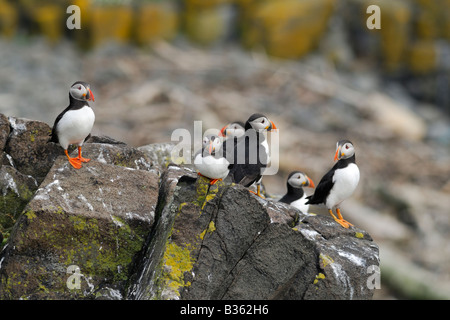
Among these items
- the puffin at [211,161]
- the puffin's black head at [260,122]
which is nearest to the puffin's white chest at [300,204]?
the puffin's black head at [260,122]

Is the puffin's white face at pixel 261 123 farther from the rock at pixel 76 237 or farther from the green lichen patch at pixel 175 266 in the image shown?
the green lichen patch at pixel 175 266

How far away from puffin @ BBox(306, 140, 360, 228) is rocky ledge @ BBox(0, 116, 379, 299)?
99 centimetres

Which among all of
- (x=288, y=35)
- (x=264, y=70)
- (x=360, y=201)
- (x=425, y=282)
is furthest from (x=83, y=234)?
(x=288, y=35)

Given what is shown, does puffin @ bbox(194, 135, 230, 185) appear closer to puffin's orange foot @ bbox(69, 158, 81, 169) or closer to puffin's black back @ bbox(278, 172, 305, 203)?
puffin's orange foot @ bbox(69, 158, 81, 169)

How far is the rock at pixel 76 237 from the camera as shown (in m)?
6.81

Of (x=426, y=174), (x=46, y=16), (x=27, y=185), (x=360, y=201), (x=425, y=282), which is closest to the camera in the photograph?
(x=27, y=185)

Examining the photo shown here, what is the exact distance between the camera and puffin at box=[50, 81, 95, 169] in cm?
787

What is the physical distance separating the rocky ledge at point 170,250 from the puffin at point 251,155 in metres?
0.98

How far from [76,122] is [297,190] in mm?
4121

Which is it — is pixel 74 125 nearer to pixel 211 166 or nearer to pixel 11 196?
pixel 11 196

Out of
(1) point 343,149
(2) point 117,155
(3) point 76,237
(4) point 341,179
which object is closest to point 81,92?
(2) point 117,155

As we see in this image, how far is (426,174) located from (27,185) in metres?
14.6

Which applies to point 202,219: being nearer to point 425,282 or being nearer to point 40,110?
point 425,282

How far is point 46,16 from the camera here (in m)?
21.9
